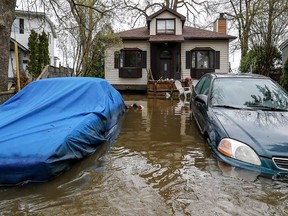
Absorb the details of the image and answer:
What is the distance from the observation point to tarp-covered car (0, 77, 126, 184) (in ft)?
10.6

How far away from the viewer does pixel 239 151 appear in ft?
11.1

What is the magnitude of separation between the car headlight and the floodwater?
172mm

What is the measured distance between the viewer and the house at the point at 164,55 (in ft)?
66.1

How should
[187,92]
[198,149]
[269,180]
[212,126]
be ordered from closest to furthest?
[269,180] < [212,126] < [198,149] < [187,92]

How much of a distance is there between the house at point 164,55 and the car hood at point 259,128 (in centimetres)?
1608

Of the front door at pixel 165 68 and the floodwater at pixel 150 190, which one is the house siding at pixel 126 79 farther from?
the floodwater at pixel 150 190

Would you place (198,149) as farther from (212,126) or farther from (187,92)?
(187,92)

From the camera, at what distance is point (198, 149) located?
16.2 feet

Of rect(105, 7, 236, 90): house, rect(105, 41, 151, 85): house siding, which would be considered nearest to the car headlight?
rect(105, 7, 236, 90): house

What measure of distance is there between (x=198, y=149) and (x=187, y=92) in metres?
10.2

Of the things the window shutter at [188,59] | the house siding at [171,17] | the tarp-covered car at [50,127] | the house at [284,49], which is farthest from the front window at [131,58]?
the tarp-covered car at [50,127]

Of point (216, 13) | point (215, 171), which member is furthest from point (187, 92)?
point (216, 13)

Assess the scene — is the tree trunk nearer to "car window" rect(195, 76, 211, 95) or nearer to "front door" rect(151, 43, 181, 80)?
"car window" rect(195, 76, 211, 95)

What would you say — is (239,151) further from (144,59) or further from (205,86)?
(144,59)
